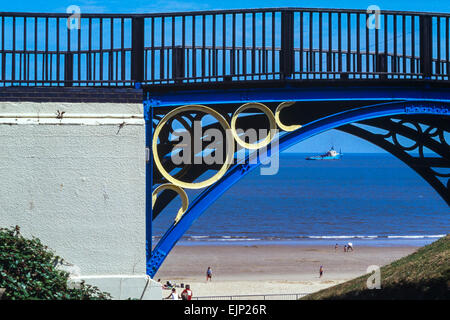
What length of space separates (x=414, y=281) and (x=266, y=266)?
3013cm

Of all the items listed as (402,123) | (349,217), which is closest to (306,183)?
(349,217)

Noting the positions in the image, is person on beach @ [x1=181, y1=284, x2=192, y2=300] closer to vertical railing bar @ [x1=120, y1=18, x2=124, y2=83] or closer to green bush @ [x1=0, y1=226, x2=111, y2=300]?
green bush @ [x1=0, y1=226, x2=111, y2=300]

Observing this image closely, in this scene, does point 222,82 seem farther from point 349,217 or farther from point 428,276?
point 349,217

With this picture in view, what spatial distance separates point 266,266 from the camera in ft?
144

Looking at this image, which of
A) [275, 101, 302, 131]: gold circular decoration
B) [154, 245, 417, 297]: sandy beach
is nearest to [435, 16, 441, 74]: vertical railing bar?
[275, 101, 302, 131]: gold circular decoration

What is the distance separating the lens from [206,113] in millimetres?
14320

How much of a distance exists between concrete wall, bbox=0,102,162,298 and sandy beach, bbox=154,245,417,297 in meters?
19.4

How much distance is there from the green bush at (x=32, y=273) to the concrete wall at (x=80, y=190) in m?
0.24

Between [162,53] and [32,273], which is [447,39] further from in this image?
[32,273]

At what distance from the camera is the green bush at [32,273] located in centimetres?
1130

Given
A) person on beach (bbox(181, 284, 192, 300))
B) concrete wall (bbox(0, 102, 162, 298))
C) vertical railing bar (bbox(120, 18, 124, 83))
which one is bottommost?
person on beach (bbox(181, 284, 192, 300))

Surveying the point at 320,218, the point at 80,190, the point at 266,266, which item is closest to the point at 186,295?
the point at 80,190

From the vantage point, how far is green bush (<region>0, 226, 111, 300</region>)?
37.1 feet
